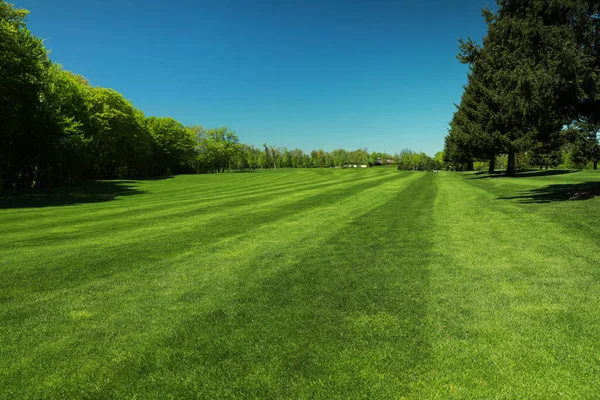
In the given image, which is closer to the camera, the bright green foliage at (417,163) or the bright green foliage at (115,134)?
the bright green foliage at (115,134)

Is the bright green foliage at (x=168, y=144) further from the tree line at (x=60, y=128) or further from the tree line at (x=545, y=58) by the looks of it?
the tree line at (x=545, y=58)

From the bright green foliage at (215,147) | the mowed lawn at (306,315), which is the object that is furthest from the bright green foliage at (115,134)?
the mowed lawn at (306,315)

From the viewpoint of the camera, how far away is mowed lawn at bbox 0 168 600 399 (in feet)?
10.5

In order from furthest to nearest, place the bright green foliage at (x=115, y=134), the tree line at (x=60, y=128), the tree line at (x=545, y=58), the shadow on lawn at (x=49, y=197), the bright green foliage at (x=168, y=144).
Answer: the bright green foliage at (x=168, y=144) → the bright green foliage at (x=115, y=134) → the tree line at (x=60, y=128) → the shadow on lawn at (x=49, y=197) → the tree line at (x=545, y=58)

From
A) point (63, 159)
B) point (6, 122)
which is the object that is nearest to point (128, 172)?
point (63, 159)

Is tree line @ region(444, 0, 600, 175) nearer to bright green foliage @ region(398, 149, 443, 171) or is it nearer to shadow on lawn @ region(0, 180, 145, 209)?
shadow on lawn @ region(0, 180, 145, 209)

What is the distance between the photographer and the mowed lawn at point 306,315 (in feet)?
10.5

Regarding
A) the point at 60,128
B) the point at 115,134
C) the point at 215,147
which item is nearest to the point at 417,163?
the point at 215,147

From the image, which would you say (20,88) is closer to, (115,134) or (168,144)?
(115,134)

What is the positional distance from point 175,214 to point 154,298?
979cm

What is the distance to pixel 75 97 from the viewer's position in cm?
→ 3825

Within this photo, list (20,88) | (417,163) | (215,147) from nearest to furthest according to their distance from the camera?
(20,88), (215,147), (417,163)

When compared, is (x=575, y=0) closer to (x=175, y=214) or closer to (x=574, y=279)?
(x=574, y=279)

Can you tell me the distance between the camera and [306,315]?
15.0 feet
